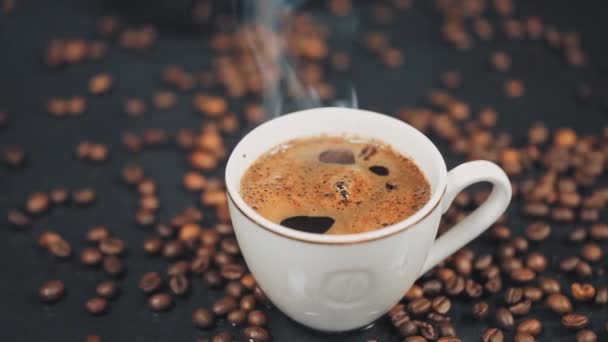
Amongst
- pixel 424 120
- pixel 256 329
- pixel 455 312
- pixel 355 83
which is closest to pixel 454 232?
pixel 455 312

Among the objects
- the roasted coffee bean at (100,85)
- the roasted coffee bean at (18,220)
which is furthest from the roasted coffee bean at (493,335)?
the roasted coffee bean at (100,85)

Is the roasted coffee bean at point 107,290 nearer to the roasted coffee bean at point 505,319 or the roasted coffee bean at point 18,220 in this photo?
the roasted coffee bean at point 18,220

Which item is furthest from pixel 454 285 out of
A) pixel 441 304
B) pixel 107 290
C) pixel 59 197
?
pixel 59 197

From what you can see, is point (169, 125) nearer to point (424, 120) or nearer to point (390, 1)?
point (424, 120)

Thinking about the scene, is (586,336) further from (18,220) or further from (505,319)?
(18,220)

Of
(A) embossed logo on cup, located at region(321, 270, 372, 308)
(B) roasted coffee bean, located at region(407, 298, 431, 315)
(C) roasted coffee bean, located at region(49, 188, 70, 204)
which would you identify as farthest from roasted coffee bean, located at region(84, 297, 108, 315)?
(B) roasted coffee bean, located at region(407, 298, 431, 315)

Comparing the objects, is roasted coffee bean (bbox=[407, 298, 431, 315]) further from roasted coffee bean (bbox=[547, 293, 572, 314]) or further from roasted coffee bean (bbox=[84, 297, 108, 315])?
roasted coffee bean (bbox=[84, 297, 108, 315])
